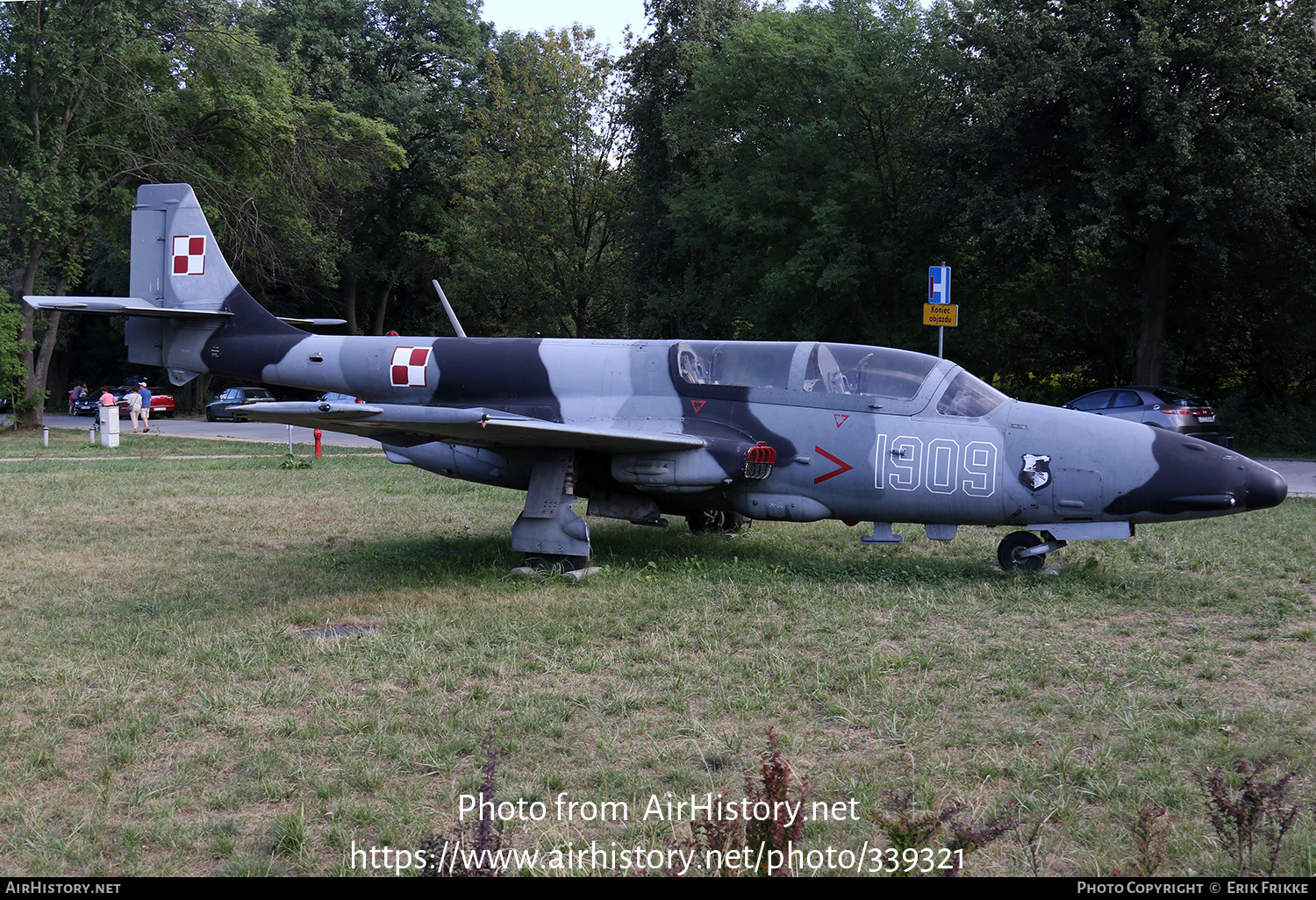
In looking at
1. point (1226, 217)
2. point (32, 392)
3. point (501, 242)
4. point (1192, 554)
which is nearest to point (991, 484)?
point (1192, 554)

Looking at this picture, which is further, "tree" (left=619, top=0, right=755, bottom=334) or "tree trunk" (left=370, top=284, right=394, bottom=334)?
"tree trunk" (left=370, top=284, right=394, bottom=334)

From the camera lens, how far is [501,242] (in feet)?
109

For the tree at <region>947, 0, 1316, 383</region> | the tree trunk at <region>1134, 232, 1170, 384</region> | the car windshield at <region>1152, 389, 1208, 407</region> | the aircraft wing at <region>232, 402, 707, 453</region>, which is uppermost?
the tree at <region>947, 0, 1316, 383</region>

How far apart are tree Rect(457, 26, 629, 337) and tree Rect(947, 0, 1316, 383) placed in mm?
14165

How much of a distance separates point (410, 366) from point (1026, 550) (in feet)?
21.1

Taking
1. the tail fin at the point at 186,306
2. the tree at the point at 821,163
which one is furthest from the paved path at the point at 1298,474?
the tail fin at the point at 186,306

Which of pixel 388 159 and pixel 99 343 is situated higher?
pixel 388 159

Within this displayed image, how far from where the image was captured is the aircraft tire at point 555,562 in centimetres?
876

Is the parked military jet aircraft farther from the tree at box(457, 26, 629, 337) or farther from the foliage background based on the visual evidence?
the tree at box(457, 26, 629, 337)

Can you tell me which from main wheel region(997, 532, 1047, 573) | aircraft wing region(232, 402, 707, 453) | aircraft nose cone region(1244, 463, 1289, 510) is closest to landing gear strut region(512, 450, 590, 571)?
aircraft wing region(232, 402, 707, 453)

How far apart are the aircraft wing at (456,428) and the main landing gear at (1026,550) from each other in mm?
2967

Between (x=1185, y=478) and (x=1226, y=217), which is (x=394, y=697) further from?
(x=1226, y=217)

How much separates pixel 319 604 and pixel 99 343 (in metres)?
56.1

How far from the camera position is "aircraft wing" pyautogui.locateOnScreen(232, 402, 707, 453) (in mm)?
7418
